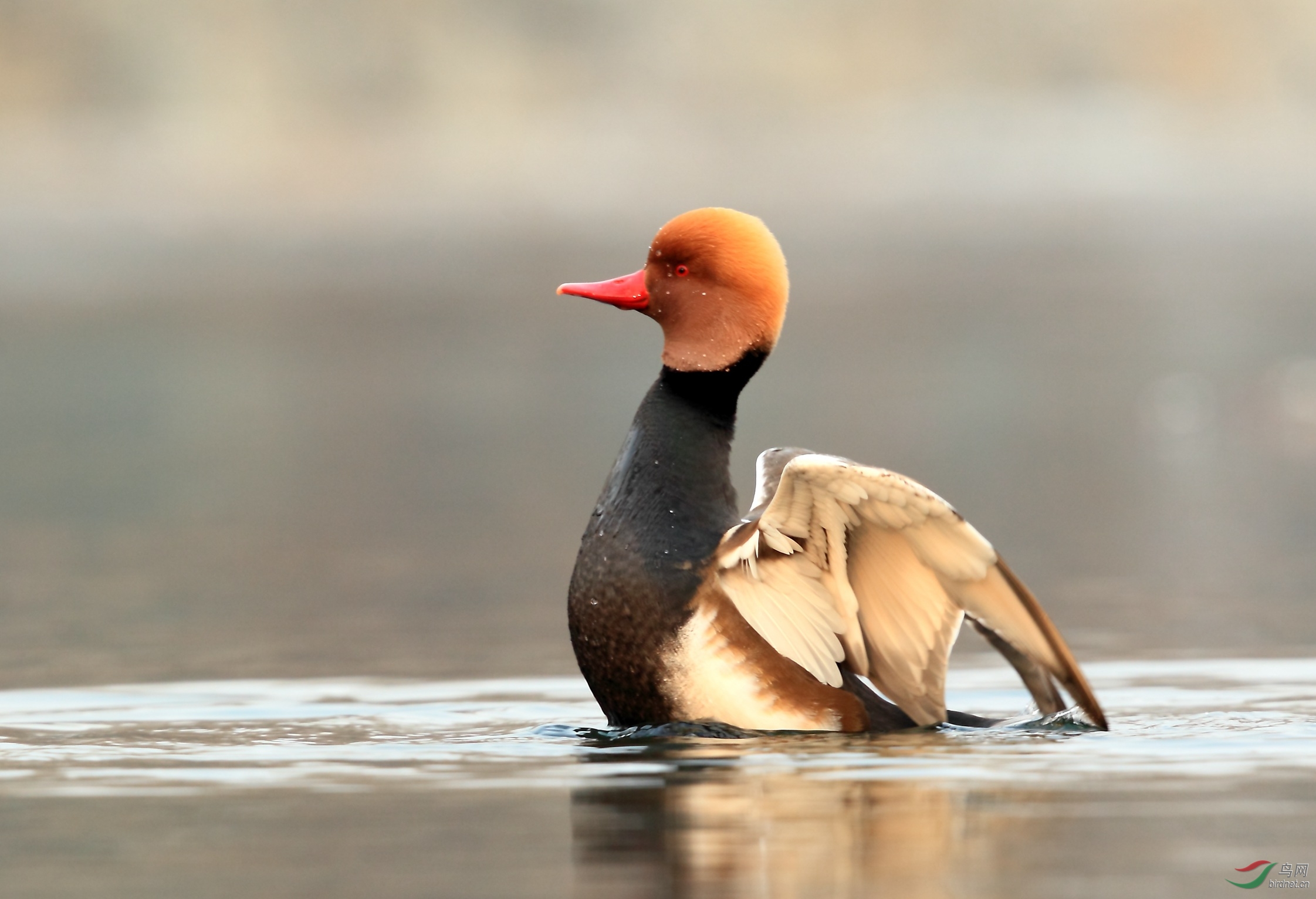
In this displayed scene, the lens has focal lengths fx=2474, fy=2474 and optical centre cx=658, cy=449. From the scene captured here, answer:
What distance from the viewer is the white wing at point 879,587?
23.0 feet

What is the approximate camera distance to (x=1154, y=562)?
1309 centimetres

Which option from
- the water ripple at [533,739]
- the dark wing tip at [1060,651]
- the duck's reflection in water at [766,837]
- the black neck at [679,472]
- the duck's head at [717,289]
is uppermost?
the duck's head at [717,289]

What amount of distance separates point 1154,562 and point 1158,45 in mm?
58977

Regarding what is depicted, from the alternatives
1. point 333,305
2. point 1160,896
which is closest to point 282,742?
point 1160,896

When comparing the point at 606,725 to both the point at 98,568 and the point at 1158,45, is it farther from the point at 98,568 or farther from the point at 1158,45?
the point at 1158,45

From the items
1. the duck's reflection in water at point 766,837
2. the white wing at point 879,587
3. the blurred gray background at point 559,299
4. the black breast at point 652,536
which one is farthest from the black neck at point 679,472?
the blurred gray background at point 559,299

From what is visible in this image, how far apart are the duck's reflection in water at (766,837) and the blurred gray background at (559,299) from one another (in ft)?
9.51

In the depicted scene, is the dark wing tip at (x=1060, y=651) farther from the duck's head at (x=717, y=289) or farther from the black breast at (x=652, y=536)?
the duck's head at (x=717, y=289)

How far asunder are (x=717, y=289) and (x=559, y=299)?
36.2 m

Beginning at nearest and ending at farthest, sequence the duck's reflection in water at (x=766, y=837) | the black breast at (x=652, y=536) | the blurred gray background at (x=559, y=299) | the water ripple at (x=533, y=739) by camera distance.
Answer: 1. the duck's reflection in water at (x=766, y=837)
2. the water ripple at (x=533, y=739)
3. the black breast at (x=652, y=536)
4. the blurred gray background at (x=559, y=299)

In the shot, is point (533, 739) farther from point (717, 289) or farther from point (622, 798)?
point (717, 289)

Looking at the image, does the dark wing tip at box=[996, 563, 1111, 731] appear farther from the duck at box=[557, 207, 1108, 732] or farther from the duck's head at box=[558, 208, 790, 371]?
the duck's head at box=[558, 208, 790, 371]

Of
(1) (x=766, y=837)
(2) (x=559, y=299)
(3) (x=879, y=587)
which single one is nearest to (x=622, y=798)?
(1) (x=766, y=837)

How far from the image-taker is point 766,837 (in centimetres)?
603
